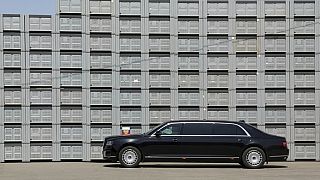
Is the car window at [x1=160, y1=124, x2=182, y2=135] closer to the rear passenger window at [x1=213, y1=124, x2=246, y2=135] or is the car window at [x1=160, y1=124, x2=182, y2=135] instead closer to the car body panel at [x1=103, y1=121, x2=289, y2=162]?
the car body panel at [x1=103, y1=121, x2=289, y2=162]

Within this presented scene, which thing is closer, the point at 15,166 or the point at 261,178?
the point at 261,178

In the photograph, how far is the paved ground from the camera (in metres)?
16.9

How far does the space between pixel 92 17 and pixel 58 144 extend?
452 cm

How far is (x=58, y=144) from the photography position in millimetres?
A: 22391

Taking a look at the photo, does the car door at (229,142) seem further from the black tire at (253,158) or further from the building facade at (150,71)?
the building facade at (150,71)

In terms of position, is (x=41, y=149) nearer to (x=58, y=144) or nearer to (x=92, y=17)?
(x=58, y=144)

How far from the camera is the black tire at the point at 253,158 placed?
66.1ft

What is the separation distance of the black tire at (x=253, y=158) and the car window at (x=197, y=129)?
4.27 ft

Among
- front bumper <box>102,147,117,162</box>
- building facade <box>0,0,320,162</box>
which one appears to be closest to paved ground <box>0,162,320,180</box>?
front bumper <box>102,147,117,162</box>

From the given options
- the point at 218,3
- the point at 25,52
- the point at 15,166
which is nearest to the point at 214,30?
the point at 218,3

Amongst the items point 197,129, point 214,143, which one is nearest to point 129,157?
point 197,129

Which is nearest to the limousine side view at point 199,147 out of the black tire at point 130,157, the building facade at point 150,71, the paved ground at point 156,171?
the black tire at point 130,157

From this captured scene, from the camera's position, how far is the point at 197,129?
20.4m

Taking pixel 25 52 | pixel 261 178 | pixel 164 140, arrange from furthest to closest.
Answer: pixel 25 52, pixel 164 140, pixel 261 178
